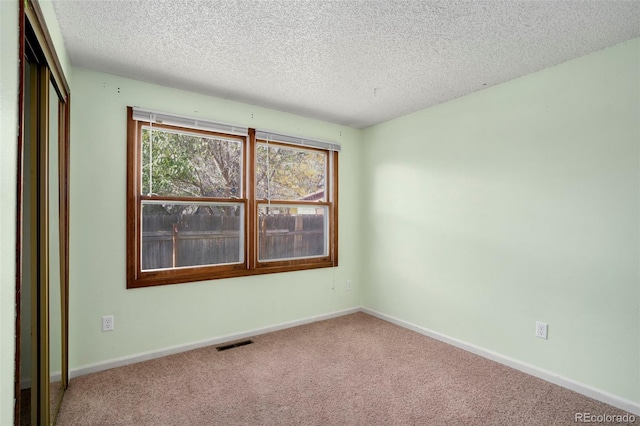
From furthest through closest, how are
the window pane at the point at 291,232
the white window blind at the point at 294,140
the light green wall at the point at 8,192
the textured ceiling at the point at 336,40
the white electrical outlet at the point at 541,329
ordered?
1. the window pane at the point at 291,232
2. the white window blind at the point at 294,140
3. the white electrical outlet at the point at 541,329
4. the textured ceiling at the point at 336,40
5. the light green wall at the point at 8,192

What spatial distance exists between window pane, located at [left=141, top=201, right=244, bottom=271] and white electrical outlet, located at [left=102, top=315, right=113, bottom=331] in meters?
0.46

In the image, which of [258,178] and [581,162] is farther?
[258,178]

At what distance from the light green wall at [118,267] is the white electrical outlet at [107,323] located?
0.03 meters

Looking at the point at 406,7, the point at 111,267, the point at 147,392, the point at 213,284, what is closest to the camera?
the point at 406,7

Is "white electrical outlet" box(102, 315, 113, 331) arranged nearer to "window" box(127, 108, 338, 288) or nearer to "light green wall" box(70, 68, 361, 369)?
"light green wall" box(70, 68, 361, 369)

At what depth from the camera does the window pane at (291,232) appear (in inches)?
144

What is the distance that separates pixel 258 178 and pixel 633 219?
3.09 metres

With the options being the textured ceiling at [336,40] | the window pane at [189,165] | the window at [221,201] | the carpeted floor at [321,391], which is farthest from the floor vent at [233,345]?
the textured ceiling at [336,40]

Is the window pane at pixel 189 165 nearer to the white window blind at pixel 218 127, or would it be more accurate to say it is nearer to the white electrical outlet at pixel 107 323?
the white window blind at pixel 218 127

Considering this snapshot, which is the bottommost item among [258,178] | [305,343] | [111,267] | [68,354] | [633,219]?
[305,343]

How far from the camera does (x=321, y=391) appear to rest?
2383 millimetres

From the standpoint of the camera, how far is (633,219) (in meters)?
2.17

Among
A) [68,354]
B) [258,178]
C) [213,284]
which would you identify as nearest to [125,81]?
[258,178]

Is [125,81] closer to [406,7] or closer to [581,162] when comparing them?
[406,7]
